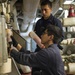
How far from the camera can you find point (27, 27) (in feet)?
15.7

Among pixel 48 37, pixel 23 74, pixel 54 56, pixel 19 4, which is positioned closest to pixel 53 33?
pixel 48 37

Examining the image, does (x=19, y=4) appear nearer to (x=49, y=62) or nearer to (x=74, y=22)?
(x=74, y=22)

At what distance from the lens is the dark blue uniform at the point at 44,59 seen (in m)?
1.67

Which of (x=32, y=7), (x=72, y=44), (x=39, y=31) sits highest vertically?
(x=32, y=7)

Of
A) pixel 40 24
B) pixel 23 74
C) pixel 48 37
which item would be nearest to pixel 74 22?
pixel 40 24

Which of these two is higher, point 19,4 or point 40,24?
point 19,4

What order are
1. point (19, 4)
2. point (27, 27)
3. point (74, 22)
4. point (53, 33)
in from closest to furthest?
point (53, 33), point (74, 22), point (19, 4), point (27, 27)

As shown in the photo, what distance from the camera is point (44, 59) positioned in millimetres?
1671

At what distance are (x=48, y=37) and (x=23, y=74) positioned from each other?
3.11 feet

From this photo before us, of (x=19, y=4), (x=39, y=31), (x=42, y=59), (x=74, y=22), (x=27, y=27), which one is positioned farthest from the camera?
(x=27, y=27)

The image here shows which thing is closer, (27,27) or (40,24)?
(40,24)

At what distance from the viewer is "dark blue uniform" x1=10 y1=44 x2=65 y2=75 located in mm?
1673

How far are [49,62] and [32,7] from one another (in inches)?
49.9

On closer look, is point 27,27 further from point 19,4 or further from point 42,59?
point 42,59
